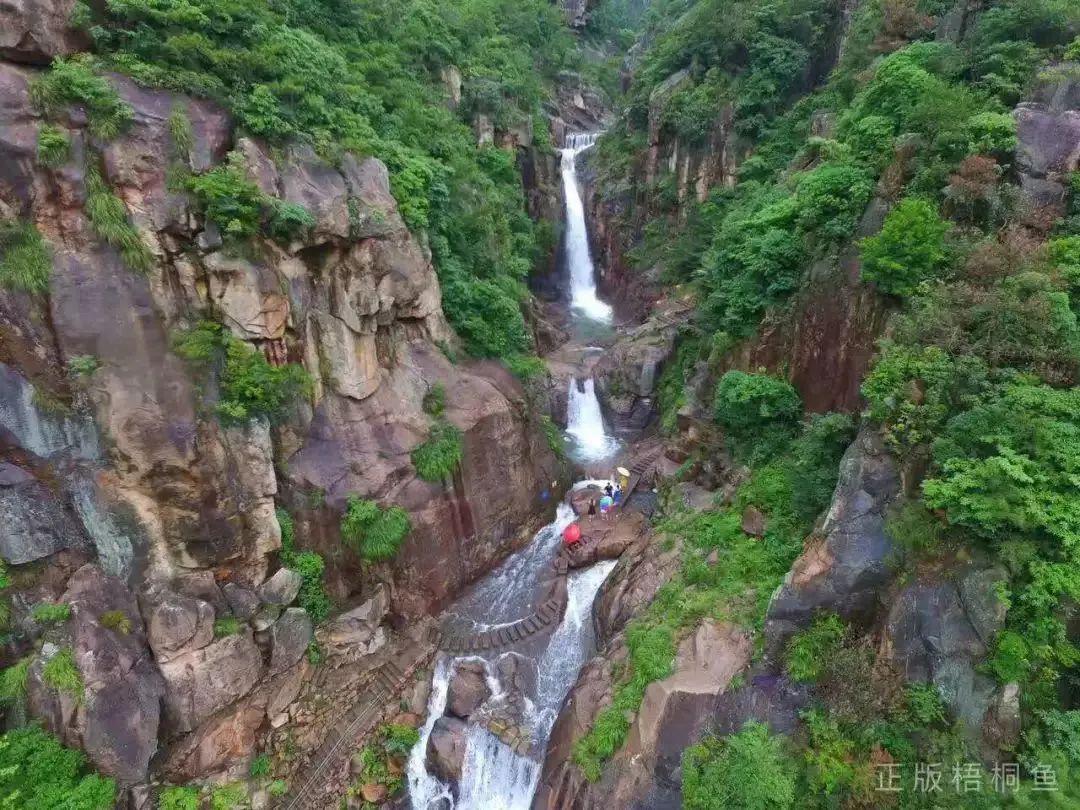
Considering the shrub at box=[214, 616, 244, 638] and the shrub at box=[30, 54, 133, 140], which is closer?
the shrub at box=[30, 54, 133, 140]

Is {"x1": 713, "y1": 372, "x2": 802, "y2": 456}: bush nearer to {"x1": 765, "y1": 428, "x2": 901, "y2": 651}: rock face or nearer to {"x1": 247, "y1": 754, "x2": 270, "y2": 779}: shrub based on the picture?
{"x1": 765, "y1": 428, "x2": 901, "y2": 651}: rock face

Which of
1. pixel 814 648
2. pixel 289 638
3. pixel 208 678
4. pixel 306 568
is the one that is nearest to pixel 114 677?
pixel 208 678

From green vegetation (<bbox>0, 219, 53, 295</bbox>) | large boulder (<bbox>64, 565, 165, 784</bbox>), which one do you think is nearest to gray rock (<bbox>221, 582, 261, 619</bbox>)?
large boulder (<bbox>64, 565, 165, 784</bbox>)

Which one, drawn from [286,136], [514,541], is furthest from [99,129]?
[514,541]

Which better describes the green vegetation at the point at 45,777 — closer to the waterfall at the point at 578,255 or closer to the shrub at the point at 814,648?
the shrub at the point at 814,648

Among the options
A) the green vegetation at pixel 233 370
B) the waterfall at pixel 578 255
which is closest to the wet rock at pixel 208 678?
the green vegetation at pixel 233 370

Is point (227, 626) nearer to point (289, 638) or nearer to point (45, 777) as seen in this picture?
point (289, 638)

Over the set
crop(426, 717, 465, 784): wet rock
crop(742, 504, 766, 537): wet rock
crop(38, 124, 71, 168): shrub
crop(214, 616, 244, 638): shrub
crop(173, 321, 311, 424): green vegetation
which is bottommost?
crop(426, 717, 465, 784): wet rock
